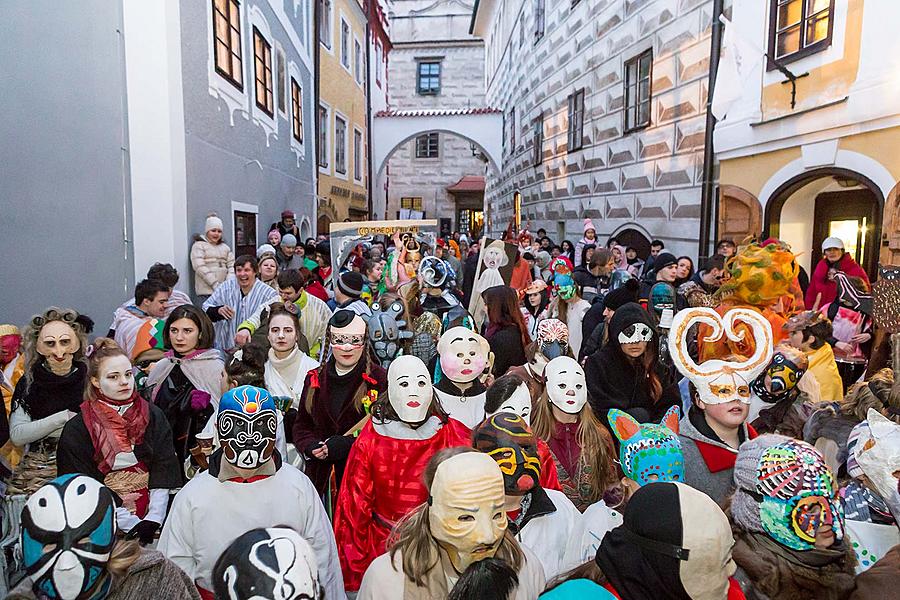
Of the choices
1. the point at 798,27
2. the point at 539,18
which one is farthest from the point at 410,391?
the point at 539,18

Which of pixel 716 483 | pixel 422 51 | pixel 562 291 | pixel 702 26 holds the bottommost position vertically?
pixel 716 483

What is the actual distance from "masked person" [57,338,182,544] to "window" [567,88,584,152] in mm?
13691

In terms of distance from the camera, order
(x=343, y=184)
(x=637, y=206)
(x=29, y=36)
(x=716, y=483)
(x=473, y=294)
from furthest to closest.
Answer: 1. (x=343, y=184)
2. (x=637, y=206)
3. (x=473, y=294)
4. (x=29, y=36)
5. (x=716, y=483)

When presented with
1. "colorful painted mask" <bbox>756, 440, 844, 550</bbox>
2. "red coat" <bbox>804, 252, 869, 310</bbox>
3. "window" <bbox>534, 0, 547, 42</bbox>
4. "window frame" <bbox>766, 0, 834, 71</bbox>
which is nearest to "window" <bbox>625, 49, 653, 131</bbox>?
"window frame" <bbox>766, 0, 834, 71</bbox>

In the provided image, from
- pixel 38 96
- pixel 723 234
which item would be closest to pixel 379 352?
pixel 38 96

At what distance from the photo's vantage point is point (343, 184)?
20609mm

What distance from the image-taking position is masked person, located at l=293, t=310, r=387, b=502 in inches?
147

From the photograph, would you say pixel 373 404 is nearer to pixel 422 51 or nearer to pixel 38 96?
pixel 38 96

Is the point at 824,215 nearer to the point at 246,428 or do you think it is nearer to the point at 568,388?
the point at 568,388

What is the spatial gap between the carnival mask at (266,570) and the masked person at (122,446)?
1601mm

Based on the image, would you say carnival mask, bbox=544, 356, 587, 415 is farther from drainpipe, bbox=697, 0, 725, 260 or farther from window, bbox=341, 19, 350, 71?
window, bbox=341, 19, 350, 71

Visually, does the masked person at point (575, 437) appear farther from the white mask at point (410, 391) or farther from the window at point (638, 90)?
the window at point (638, 90)

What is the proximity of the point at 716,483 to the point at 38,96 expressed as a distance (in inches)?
291

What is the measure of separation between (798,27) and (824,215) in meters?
2.56
